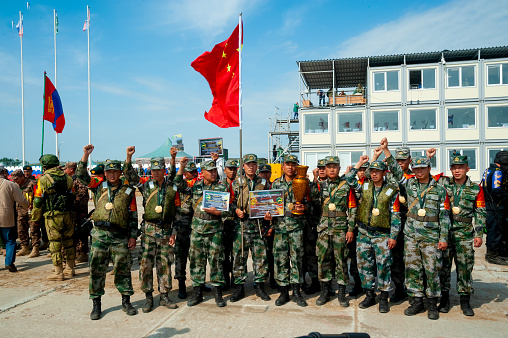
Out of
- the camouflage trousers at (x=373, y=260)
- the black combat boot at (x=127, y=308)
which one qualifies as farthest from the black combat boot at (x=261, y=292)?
the black combat boot at (x=127, y=308)

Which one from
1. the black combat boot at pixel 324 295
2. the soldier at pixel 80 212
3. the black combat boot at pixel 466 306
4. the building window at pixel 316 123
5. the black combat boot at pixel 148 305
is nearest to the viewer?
the black combat boot at pixel 466 306

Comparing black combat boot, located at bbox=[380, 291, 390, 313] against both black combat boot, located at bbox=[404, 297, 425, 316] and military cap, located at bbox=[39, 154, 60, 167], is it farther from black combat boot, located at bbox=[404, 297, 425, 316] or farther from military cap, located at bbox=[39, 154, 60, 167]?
military cap, located at bbox=[39, 154, 60, 167]

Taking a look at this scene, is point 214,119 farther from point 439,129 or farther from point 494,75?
point 494,75

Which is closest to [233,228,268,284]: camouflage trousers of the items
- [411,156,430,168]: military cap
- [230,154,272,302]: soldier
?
[230,154,272,302]: soldier

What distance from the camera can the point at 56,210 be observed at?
265 inches

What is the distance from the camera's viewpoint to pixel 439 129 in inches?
946

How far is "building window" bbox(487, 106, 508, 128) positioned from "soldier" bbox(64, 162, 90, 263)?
2531cm

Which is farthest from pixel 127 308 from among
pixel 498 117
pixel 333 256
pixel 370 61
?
pixel 498 117

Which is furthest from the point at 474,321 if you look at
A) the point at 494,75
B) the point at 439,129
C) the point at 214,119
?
the point at 494,75

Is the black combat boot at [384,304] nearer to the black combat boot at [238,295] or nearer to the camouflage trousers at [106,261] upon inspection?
the black combat boot at [238,295]

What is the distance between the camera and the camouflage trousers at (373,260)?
5113mm

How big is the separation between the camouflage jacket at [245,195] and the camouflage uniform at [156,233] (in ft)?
3.38

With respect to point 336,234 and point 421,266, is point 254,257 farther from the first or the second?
point 421,266

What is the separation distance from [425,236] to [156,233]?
393 centimetres
